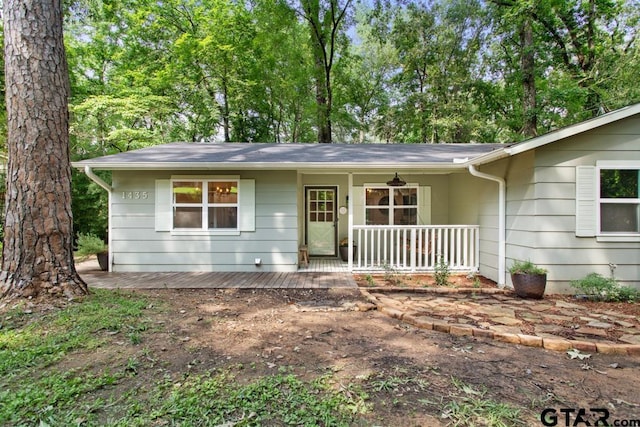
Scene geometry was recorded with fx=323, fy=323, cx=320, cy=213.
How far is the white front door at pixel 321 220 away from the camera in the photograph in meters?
8.37

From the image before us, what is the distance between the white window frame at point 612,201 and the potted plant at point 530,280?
1071 millimetres

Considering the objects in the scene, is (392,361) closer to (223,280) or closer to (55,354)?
(55,354)

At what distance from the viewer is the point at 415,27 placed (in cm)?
1349

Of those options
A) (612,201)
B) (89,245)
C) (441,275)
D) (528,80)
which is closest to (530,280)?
(441,275)

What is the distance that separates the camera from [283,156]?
654 centimetres

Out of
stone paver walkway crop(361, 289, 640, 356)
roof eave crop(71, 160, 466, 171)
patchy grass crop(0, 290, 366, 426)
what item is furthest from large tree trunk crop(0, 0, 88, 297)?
stone paver walkway crop(361, 289, 640, 356)

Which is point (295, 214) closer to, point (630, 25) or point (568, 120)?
point (568, 120)

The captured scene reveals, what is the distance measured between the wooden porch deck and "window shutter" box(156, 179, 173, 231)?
3.12ft

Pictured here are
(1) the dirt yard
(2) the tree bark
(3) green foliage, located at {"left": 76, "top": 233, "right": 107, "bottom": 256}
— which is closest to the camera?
(1) the dirt yard

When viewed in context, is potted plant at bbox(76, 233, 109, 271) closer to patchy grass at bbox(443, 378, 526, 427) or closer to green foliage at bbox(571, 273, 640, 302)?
patchy grass at bbox(443, 378, 526, 427)

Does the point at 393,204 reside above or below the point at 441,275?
above

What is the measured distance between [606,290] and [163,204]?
24.0ft

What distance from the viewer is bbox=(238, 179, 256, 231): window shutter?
624 centimetres

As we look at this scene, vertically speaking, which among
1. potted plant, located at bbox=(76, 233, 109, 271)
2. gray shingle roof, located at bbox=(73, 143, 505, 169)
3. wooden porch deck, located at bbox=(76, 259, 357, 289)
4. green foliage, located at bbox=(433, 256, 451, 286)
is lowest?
wooden porch deck, located at bbox=(76, 259, 357, 289)
